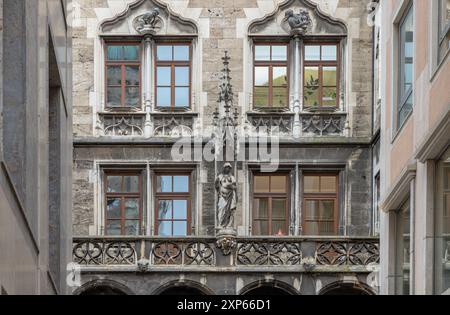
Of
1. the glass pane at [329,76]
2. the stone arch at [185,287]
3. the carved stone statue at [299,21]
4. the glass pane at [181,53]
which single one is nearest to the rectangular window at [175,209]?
the stone arch at [185,287]

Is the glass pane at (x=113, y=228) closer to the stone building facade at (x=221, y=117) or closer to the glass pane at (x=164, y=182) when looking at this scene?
the stone building facade at (x=221, y=117)

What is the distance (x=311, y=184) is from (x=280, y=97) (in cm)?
247

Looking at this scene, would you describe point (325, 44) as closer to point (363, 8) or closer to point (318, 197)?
point (363, 8)

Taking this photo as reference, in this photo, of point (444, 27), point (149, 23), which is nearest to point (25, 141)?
point (444, 27)

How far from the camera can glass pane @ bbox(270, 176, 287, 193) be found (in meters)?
41.8

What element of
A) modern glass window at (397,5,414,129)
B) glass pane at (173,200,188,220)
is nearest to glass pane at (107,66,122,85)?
glass pane at (173,200,188,220)

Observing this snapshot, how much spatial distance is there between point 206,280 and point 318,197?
3914 millimetres

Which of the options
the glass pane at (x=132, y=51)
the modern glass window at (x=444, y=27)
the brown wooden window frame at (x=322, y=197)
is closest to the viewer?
the modern glass window at (x=444, y=27)

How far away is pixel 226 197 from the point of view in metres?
40.6

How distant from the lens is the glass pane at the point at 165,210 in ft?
136

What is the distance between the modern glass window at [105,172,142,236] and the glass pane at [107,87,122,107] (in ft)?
6.13

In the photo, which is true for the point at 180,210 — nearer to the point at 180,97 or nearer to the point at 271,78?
the point at 180,97

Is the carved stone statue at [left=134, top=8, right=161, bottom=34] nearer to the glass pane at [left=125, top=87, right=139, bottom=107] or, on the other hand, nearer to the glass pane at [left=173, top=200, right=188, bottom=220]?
the glass pane at [left=125, top=87, right=139, bottom=107]

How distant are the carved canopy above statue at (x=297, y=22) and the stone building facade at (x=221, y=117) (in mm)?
38
